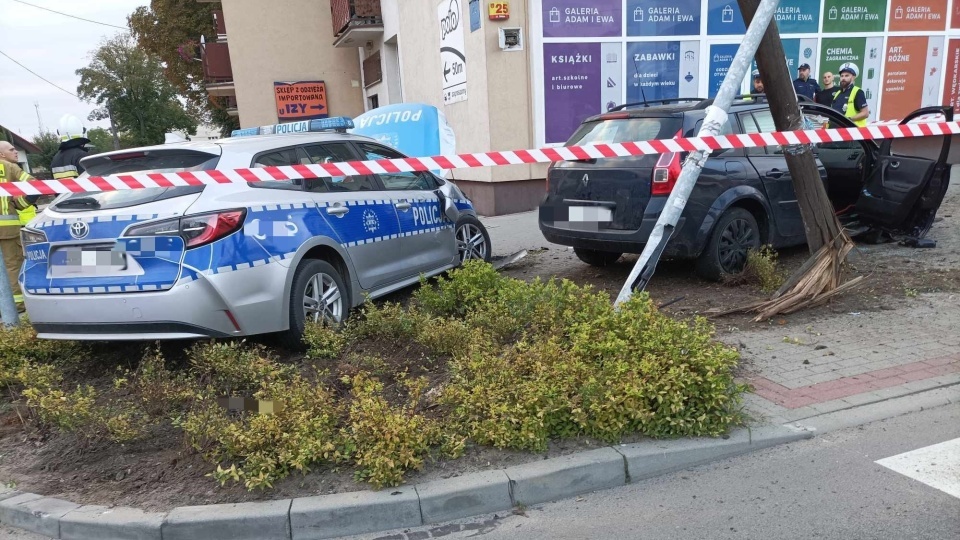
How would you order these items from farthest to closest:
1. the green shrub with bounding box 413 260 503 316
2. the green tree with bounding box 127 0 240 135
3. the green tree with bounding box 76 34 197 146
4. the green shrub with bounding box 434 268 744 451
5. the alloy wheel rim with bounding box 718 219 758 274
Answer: the green tree with bounding box 76 34 197 146
the green tree with bounding box 127 0 240 135
the alloy wheel rim with bounding box 718 219 758 274
the green shrub with bounding box 413 260 503 316
the green shrub with bounding box 434 268 744 451

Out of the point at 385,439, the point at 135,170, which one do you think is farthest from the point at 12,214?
the point at 385,439

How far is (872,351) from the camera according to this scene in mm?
4605

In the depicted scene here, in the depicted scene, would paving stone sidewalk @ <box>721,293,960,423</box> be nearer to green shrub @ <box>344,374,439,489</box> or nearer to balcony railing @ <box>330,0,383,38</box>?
green shrub @ <box>344,374,439,489</box>

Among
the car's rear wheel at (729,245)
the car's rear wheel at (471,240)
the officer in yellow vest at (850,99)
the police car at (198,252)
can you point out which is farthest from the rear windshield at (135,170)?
the officer in yellow vest at (850,99)

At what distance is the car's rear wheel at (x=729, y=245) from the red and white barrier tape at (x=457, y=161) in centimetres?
93

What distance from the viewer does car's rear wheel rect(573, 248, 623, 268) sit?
7.08 m

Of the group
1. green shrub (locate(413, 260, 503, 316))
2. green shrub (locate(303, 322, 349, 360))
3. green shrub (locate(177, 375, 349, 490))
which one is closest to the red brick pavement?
green shrub (locate(413, 260, 503, 316))

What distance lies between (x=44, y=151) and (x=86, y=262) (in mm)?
72007

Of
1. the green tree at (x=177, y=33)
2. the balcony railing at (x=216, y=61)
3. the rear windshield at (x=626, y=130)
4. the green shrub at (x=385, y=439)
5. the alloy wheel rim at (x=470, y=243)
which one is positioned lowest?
the green shrub at (x=385, y=439)

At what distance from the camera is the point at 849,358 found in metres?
4.50

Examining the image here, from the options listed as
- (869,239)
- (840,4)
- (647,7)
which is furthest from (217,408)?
(840,4)

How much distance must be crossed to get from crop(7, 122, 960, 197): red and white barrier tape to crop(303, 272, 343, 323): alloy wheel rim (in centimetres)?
78

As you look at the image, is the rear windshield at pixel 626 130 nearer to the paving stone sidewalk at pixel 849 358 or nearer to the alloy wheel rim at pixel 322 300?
the paving stone sidewalk at pixel 849 358

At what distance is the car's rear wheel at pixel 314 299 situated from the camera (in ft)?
15.3
